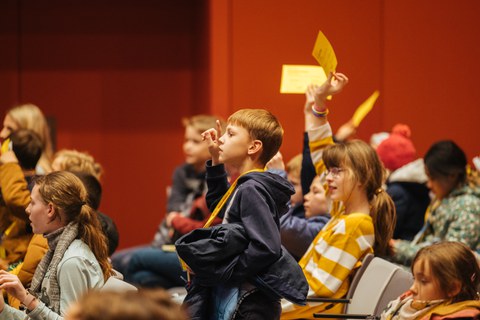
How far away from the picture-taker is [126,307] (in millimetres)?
1677

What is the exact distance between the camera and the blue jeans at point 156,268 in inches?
235

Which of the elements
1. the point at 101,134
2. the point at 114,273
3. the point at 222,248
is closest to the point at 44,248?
the point at 114,273

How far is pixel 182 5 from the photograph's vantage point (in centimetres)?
783

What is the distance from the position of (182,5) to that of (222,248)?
4.88 meters

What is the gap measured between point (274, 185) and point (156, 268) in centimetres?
279

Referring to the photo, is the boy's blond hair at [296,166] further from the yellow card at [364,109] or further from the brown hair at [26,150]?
the brown hair at [26,150]

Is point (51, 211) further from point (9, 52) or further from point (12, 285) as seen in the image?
point (9, 52)

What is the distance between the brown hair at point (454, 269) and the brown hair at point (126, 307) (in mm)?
1785

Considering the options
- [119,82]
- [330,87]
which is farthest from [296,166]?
[119,82]

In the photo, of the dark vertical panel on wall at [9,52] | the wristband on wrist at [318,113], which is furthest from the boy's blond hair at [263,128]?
the dark vertical panel on wall at [9,52]

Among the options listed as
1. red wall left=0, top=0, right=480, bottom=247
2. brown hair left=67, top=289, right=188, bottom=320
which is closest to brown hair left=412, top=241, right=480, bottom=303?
brown hair left=67, top=289, right=188, bottom=320

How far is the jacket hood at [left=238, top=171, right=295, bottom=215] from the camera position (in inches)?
135

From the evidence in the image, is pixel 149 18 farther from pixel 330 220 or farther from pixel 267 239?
pixel 267 239

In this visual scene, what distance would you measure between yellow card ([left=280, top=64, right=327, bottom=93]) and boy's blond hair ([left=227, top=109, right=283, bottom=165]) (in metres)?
1.48
